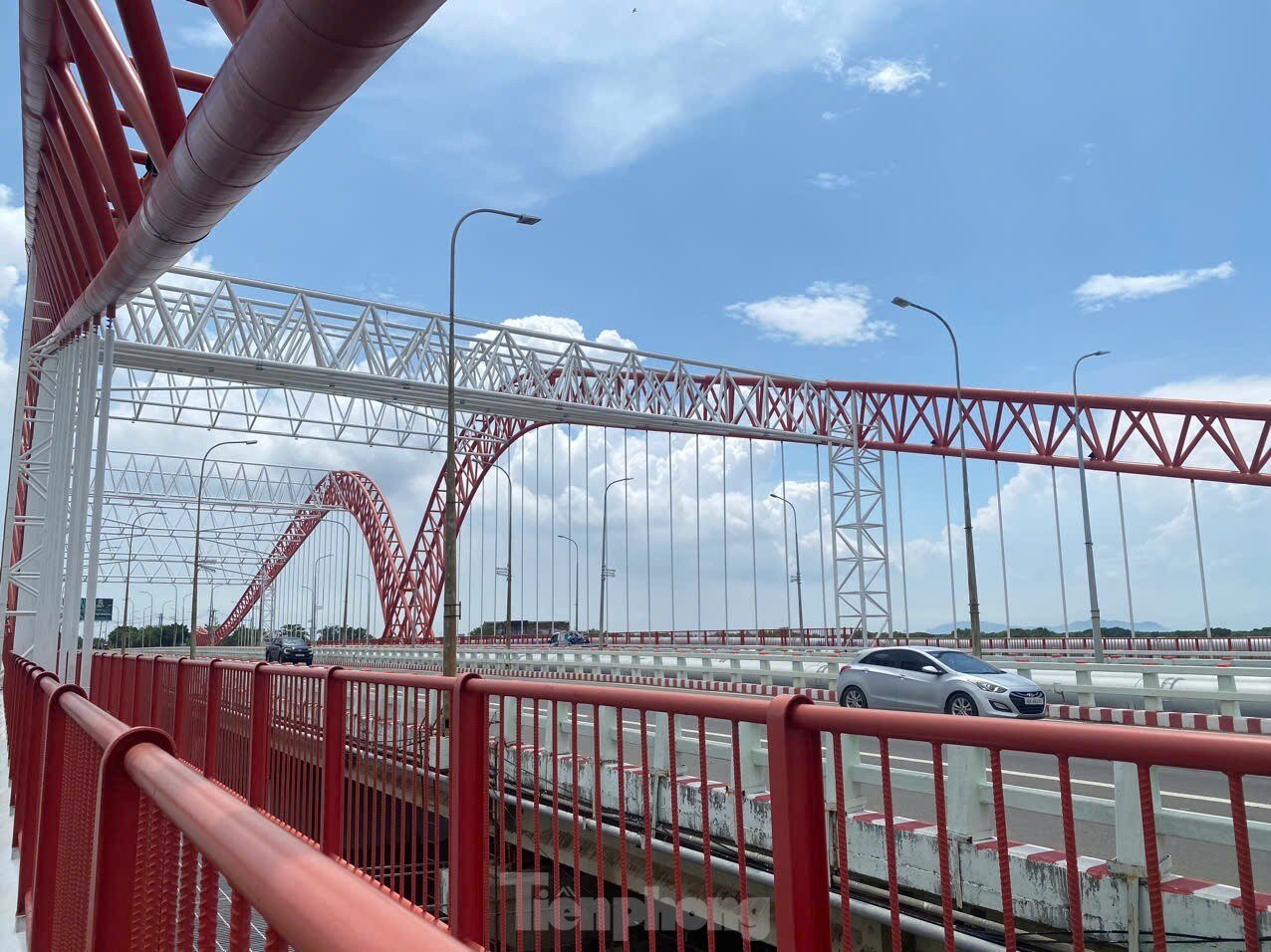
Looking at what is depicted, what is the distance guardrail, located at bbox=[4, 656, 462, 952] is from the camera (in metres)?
1.25

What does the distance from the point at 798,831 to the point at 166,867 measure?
5.43ft

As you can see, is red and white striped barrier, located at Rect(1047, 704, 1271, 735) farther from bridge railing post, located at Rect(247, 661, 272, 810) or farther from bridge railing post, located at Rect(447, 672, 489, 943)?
bridge railing post, located at Rect(447, 672, 489, 943)

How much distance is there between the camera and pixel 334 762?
7031 mm

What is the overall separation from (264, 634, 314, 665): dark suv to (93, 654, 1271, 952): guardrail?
Answer: 4152 cm

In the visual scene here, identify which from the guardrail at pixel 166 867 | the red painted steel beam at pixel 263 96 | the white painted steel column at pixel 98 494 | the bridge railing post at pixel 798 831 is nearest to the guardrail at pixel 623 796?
the bridge railing post at pixel 798 831

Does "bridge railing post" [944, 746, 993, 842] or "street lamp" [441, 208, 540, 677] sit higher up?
"street lamp" [441, 208, 540, 677]

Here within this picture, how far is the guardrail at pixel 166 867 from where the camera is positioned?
125 cm

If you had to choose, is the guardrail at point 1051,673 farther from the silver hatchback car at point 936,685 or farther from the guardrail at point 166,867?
the guardrail at point 166,867

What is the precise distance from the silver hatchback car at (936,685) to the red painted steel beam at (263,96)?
12650 mm

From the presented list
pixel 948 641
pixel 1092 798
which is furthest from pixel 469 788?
pixel 948 641

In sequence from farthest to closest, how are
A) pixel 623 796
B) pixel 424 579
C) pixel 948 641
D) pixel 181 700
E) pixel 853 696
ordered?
pixel 424 579, pixel 948 641, pixel 853 696, pixel 181 700, pixel 623 796

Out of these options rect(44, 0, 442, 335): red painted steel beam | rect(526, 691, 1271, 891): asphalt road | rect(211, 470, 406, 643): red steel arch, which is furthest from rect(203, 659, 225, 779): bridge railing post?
rect(211, 470, 406, 643): red steel arch

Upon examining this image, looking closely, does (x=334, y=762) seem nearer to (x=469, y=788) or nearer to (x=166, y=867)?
(x=469, y=788)

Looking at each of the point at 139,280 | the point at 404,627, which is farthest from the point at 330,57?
the point at 404,627
